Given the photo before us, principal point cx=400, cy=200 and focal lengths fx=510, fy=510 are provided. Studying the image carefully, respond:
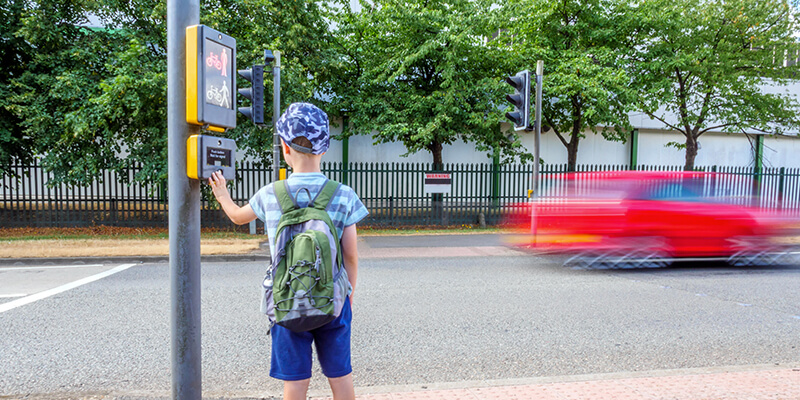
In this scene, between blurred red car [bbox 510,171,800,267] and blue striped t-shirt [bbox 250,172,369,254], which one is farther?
blurred red car [bbox 510,171,800,267]

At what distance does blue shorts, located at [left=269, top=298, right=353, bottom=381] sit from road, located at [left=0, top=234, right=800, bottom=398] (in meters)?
1.29

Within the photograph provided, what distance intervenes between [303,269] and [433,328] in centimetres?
339

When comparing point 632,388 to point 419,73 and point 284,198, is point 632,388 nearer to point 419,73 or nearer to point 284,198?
point 284,198

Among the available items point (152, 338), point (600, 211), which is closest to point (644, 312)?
point (600, 211)

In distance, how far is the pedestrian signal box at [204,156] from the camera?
93.6 inches

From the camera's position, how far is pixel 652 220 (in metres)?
7.95

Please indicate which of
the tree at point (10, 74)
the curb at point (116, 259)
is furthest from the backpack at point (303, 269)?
the tree at point (10, 74)

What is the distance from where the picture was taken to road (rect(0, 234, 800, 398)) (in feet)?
13.2

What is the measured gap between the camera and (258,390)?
364 cm

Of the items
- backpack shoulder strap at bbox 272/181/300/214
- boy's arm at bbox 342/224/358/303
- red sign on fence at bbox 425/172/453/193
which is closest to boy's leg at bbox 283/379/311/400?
boy's arm at bbox 342/224/358/303

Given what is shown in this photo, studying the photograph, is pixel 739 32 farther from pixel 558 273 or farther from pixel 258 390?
pixel 258 390

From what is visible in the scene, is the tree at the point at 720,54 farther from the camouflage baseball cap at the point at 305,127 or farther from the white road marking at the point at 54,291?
the camouflage baseball cap at the point at 305,127

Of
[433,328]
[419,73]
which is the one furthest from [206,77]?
[419,73]

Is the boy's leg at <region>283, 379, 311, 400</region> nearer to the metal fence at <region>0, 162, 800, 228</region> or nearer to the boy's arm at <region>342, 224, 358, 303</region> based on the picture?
the boy's arm at <region>342, 224, 358, 303</region>
